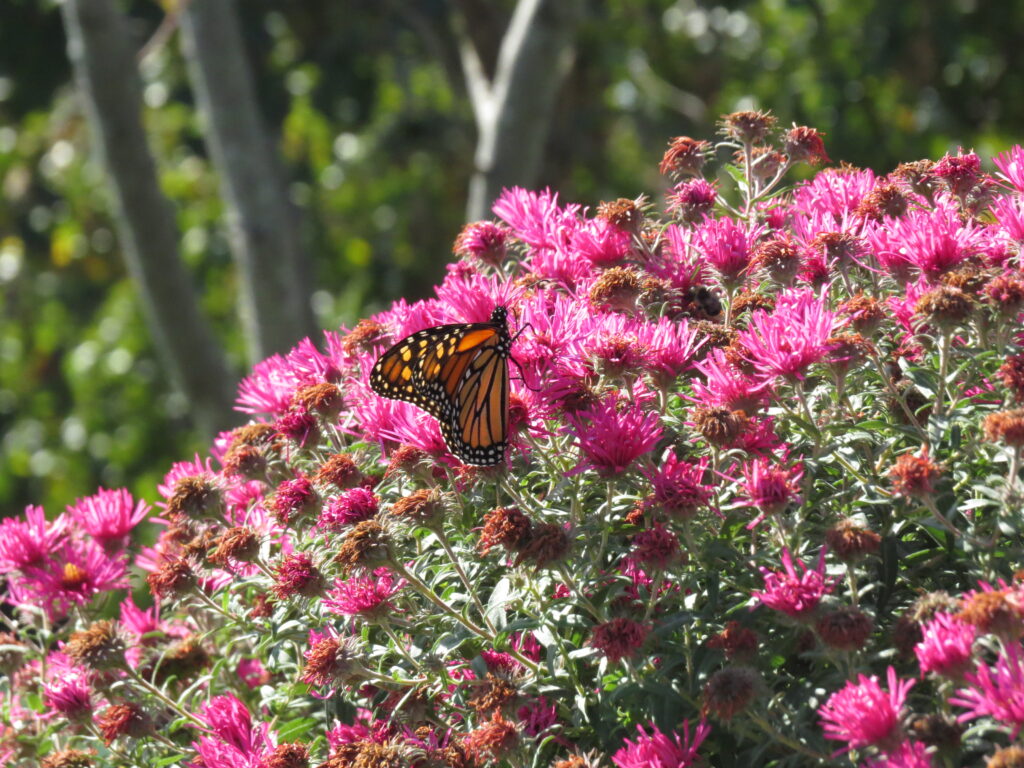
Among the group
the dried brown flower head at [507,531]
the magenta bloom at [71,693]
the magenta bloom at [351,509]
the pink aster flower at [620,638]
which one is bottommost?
the pink aster flower at [620,638]

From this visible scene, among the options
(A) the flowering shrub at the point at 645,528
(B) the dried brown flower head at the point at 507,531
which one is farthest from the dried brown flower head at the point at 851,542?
(B) the dried brown flower head at the point at 507,531

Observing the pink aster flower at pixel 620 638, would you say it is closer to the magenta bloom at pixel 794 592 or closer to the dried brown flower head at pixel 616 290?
the magenta bloom at pixel 794 592

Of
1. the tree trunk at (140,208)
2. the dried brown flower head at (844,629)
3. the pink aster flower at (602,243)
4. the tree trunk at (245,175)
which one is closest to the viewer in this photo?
the dried brown flower head at (844,629)

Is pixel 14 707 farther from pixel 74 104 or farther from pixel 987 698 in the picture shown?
pixel 74 104

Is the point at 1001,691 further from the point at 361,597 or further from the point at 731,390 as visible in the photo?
the point at 361,597

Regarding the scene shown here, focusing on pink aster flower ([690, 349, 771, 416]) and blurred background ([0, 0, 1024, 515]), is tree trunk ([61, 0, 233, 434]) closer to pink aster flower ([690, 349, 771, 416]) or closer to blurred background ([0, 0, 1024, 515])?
blurred background ([0, 0, 1024, 515])

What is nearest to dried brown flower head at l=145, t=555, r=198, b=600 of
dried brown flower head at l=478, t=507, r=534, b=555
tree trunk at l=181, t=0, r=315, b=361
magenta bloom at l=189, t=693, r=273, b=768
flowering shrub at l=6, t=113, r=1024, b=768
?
flowering shrub at l=6, t=113, r=1024, b=768
